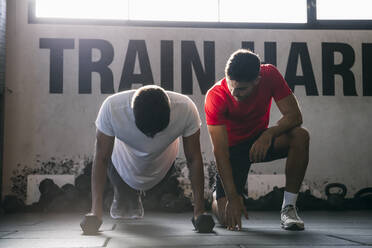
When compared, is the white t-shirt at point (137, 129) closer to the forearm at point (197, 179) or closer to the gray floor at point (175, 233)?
the forearm at point (197, 179)

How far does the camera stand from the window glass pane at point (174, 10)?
4250 mm

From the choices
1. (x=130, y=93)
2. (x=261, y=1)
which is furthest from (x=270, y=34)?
(x=130, y=93)

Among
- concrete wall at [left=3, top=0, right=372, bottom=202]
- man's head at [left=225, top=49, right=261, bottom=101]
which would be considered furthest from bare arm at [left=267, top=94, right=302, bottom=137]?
concrete wall at [left=3, top=0, right=372, bottom=202]

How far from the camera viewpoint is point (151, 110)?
2105 mm

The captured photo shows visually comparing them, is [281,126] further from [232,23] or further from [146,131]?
[232,23]

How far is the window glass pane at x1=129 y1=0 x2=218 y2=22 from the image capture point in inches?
167

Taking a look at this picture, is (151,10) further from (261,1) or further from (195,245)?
(195,245)

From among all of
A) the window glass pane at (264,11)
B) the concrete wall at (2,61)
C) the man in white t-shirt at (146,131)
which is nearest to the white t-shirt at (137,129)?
the man in white t-shirt at (146,131)

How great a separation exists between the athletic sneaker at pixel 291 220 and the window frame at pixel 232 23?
2224mm

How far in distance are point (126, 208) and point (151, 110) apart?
120 cm

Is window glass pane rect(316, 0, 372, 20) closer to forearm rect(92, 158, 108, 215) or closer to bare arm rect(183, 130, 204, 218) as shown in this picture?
bare arm rect(183, 130, 204, 218)

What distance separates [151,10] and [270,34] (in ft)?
3.64

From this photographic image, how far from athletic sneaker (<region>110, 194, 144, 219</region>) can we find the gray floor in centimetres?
6

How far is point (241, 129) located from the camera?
2.69 m
